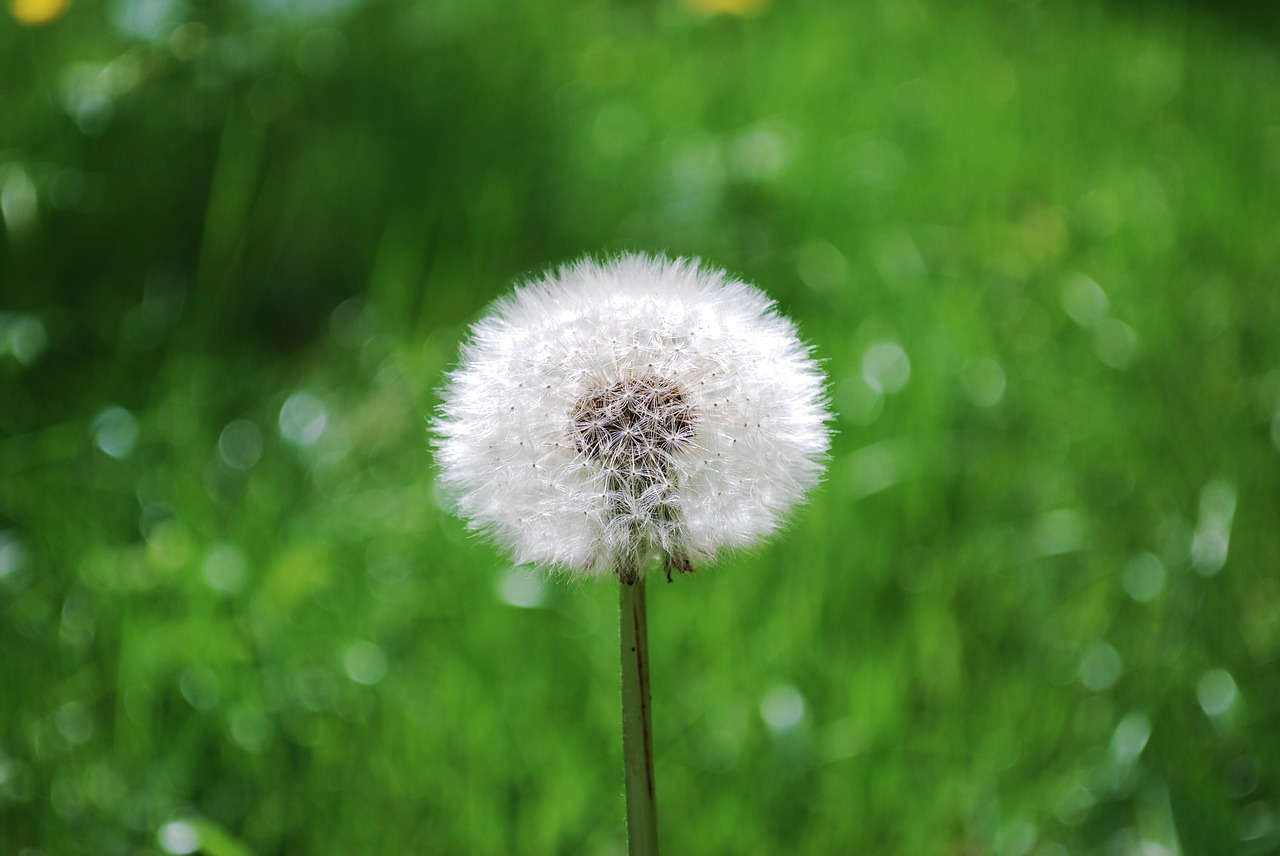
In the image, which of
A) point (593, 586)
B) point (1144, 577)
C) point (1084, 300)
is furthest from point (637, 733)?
point (1084, 300)

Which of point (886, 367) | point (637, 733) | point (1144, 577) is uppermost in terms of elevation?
point (886, 367)

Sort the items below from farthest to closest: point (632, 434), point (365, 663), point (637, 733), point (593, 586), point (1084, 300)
Result: point (1084, 300)
point (365, 663)
point (593, 586)
point (632, 434)
point (637, 733)

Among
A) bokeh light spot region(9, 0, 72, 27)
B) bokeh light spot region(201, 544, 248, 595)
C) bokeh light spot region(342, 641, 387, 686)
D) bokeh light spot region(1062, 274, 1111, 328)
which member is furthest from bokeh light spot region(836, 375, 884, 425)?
bokeh light spot region(9, 0, 72, 27)

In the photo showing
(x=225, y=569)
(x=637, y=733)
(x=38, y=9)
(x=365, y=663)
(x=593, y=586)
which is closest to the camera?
(x=637, y=733)

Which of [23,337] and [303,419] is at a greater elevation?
[23,337]

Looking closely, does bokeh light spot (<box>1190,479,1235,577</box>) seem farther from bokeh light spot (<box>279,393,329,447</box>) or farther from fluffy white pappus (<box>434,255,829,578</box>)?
bokeh light spot (<box>279,393,329,447</box>)

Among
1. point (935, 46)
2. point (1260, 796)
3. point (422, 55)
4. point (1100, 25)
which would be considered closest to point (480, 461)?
point (1260, 796)

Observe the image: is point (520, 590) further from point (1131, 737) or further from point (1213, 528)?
point (1213, 528)
